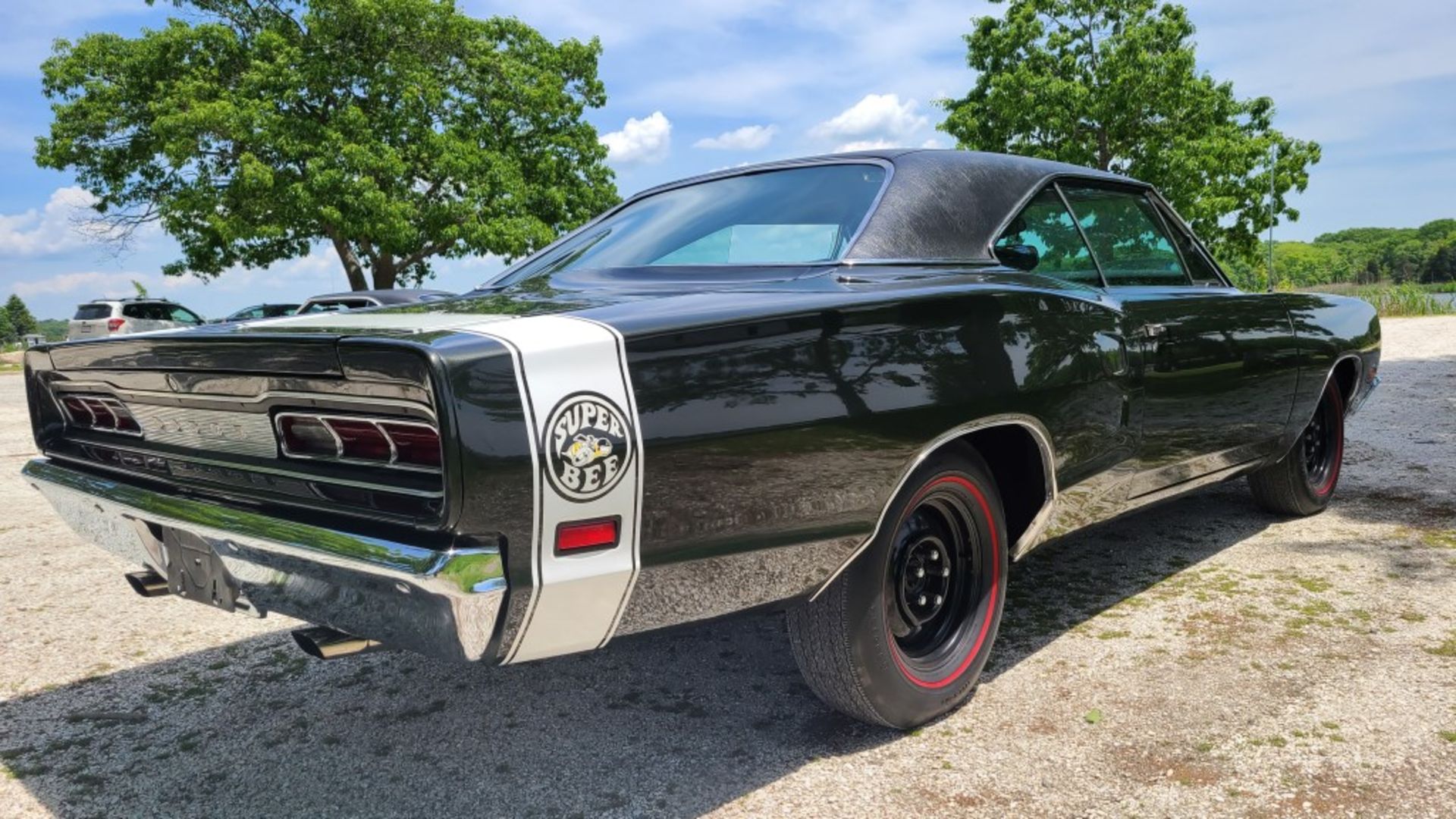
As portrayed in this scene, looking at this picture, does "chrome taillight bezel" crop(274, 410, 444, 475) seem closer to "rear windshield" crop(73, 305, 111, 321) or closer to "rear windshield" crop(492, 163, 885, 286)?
"rear windshield" crop(492, 163, 885, 286)

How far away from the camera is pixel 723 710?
274 cm

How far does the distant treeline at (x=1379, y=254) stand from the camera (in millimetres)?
67250

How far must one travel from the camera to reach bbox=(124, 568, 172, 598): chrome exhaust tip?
97.2 inches

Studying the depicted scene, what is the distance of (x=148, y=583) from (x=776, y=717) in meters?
1.61

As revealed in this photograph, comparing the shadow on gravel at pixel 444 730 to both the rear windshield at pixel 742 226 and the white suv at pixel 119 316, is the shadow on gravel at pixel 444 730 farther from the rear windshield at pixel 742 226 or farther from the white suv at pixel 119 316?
the white suv at pixel 119 316

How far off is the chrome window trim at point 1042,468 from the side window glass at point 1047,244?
21.1 inches

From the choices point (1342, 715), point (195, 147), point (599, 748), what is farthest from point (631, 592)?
point (195, 147)

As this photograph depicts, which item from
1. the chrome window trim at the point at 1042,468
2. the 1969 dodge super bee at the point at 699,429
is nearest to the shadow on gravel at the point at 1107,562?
the chrome window trim at the point at 1042,468

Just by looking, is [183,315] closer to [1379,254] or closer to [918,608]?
[918,608]

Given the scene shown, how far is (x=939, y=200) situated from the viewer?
283 centimetres

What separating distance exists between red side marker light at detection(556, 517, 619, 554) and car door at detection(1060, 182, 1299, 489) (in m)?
1.89

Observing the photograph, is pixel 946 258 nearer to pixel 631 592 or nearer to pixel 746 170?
Answer: pixel 746 170

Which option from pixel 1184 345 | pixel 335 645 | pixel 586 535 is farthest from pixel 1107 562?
pixel 335 645

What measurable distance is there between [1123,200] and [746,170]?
Answer: 58.5 inches
